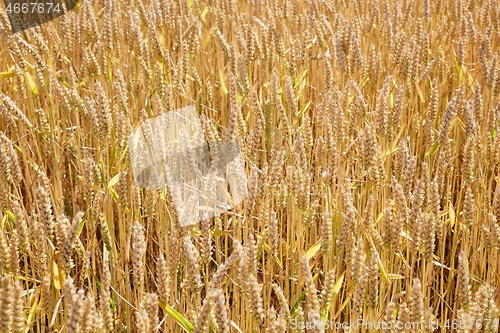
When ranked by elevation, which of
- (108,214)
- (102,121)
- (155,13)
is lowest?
(108,214)

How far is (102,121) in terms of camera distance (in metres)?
1.17

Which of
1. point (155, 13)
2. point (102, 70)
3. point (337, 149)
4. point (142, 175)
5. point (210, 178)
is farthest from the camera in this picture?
point (155, 13)

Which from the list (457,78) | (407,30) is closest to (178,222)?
(457,78)

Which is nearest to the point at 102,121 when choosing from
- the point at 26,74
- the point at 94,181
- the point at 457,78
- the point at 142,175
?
the point at 94,181

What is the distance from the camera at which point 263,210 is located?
1158 mm

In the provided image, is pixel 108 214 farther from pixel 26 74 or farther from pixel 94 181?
pixel 26 74

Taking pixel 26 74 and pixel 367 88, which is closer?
pixel 26 74

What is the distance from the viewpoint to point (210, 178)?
43.1 inches

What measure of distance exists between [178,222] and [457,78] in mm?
1434

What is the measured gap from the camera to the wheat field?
0.86 meters

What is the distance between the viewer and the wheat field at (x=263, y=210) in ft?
2.81

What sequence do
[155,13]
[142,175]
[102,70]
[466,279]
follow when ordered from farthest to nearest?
[155,13] < [102,70] < [142,175] < [466,279]

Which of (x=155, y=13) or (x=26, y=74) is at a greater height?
(x=155, y=13)

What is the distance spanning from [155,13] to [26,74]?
1.46ft
